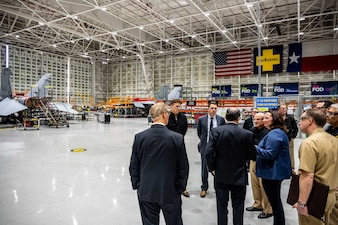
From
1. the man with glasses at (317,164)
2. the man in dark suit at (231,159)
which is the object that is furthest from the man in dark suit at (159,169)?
the man with glasses at (317,164)

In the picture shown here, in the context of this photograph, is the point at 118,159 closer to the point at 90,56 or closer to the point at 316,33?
the point at 316,33

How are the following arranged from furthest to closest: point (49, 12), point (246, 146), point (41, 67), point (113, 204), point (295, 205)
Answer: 1. point (41, 67)
2. point (49, 12)
3. point (113, 204)
4. point (246, 146)
5. point (295, 205)

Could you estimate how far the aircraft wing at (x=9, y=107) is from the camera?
14.2 meters

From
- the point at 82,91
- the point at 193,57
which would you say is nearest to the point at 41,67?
the point at 82,91

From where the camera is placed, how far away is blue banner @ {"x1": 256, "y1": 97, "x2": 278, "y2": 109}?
6619 mm

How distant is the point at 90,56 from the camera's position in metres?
31.8

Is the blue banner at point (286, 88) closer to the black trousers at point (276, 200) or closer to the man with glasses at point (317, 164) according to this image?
the black trousers at point (276, 200)

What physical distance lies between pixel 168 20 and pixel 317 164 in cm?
1710

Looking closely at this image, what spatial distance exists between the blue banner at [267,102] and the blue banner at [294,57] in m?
18.0

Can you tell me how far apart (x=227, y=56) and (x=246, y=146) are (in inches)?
A: 950

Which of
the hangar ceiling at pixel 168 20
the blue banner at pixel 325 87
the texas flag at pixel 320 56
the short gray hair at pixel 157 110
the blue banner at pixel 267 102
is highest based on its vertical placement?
the hangar ceiling at pixel 168 20

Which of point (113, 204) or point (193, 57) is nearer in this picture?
point (113, 204)

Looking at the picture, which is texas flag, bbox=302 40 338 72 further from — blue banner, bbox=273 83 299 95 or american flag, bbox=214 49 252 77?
american flag, bbox=214 49 252 77

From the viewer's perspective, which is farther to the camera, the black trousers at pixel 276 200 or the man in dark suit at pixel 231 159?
the black trousers at pixel 276 200
